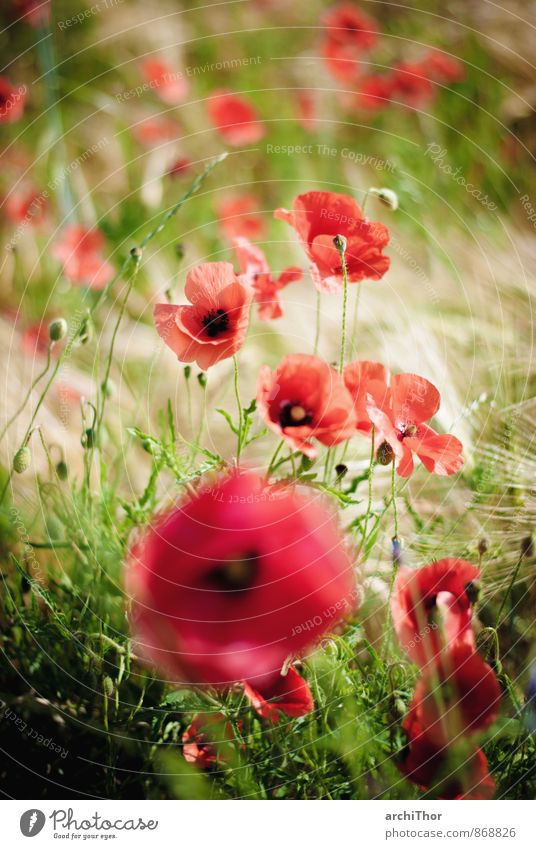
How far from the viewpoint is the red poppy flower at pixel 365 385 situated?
324mm

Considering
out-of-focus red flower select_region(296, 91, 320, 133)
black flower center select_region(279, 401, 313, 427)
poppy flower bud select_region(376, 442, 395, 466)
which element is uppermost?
out-of-focus red flower select_region(296, 91, 320, 133)

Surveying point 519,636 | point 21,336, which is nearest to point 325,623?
point 519,636

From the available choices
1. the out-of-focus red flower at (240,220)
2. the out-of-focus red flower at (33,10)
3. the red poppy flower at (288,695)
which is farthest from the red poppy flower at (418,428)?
the out-of-focus red flower at (33,10)

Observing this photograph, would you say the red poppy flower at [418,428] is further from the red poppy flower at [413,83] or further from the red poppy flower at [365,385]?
the red poppy flower at [413,83]

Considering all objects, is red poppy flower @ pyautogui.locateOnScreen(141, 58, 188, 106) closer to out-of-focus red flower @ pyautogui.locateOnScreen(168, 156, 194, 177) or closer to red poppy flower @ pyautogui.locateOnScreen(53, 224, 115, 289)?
out-of-focus red flower @ pyautogui.locateOnScreen(168, 156, 194, 177)

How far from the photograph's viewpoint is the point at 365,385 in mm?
328

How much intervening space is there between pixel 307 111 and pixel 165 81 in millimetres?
180

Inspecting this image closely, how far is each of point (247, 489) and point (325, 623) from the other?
0.07m

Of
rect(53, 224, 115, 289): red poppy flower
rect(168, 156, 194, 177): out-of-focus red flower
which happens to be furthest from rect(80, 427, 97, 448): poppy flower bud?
rect(168, 156, 194, 177): out-of-focus red flower

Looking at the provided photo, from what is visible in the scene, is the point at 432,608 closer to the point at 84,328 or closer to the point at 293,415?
the point at 293,415

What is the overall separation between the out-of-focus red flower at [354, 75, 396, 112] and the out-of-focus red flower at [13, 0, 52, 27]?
1.29 ft

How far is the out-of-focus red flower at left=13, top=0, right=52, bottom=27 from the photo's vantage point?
32.5 inches
